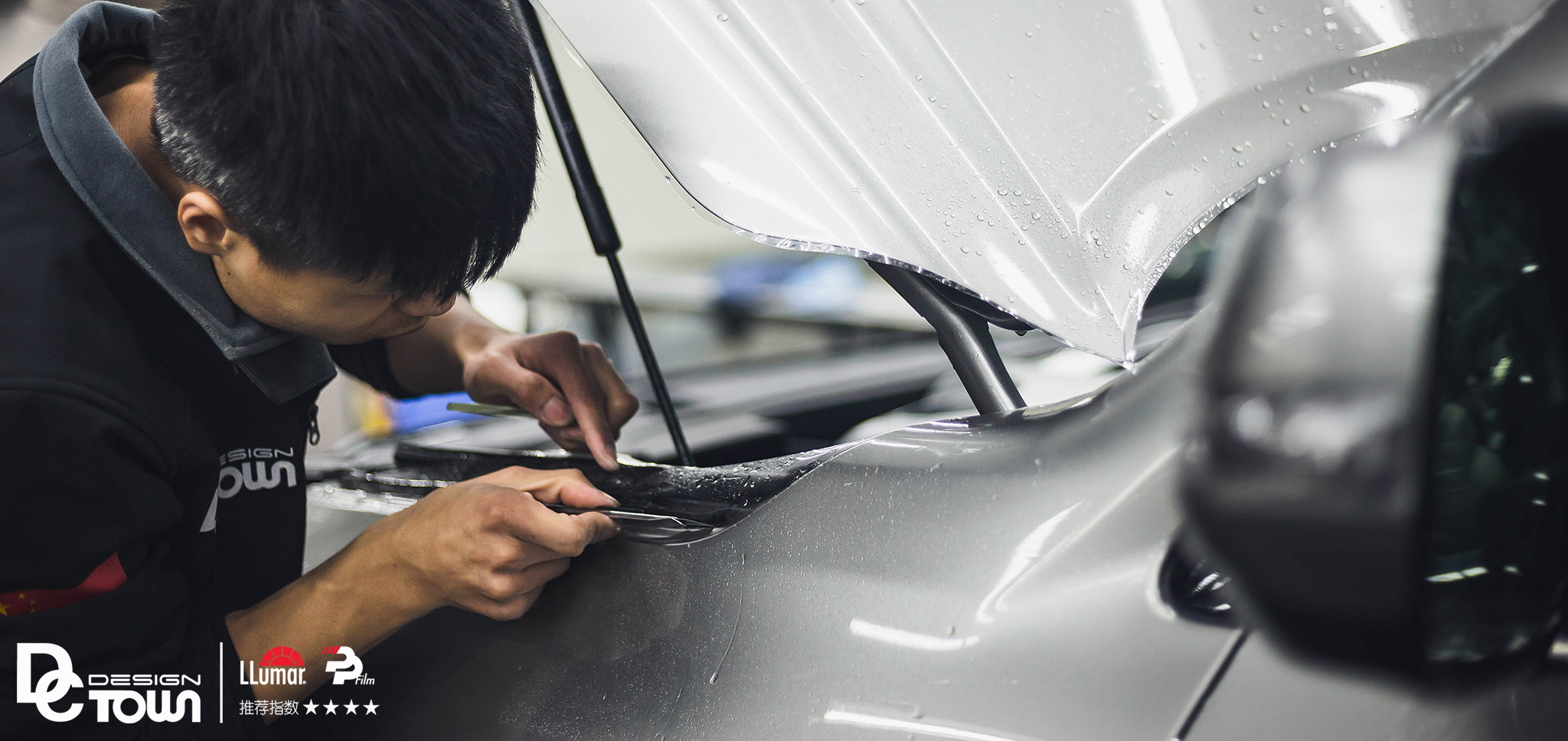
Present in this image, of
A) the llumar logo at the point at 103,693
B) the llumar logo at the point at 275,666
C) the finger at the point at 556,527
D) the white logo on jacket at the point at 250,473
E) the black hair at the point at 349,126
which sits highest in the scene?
the black hair at the point at 349,126

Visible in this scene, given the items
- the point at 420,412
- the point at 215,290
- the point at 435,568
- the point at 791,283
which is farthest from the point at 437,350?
the point at 791,283

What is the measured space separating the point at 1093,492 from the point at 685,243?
7.49m

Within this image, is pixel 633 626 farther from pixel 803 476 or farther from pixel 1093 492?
pixel 1093 492

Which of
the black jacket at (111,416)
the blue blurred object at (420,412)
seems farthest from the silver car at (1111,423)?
the blue blurred object at (420,412)

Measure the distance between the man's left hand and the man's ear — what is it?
428 mm

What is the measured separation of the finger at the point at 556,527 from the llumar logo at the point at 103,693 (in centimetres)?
37

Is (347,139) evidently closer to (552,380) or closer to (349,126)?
(349,126)

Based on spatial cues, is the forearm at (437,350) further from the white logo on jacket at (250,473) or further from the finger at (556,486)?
the finger at (556,486)

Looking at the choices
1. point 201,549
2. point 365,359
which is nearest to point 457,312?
point 365,359

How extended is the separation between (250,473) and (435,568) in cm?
32

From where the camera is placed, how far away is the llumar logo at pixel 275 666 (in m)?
0.99

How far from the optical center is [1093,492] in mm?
657

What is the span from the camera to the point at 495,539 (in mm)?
890

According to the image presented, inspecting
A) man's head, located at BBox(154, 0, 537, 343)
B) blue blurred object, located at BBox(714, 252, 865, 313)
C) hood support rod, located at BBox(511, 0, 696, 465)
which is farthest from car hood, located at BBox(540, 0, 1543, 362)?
blue blurred object, located at BBox(714, 252, 865, 313)
